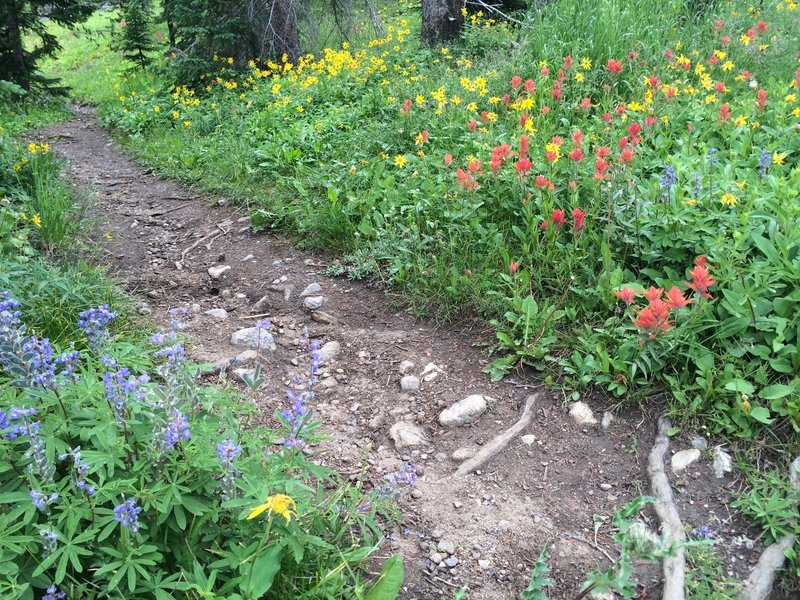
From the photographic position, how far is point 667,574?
2.32 m

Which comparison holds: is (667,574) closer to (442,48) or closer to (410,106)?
(410,106)

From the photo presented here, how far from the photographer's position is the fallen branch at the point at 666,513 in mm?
2274

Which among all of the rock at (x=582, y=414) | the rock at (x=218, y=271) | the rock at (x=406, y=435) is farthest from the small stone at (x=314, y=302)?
the rock at (x=582, y=414)

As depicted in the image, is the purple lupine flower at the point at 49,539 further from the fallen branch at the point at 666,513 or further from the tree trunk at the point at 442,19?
the tree trunk at the point at 442,19

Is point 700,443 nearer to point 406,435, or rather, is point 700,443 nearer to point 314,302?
point 406,435

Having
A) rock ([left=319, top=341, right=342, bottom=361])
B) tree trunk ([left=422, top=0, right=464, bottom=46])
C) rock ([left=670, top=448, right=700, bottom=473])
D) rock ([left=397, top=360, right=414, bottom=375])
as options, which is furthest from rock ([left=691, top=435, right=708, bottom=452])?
tree trunk ([left=422, top=0, right=464, bottom=46])

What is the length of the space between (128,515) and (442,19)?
815 cm

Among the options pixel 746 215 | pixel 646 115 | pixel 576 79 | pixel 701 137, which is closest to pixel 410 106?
pixel 576 79

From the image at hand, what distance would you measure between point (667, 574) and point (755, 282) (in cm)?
155

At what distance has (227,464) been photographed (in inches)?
76.4

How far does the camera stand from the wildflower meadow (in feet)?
6.29

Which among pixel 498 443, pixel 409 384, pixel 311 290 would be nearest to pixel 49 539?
pixel 498 443

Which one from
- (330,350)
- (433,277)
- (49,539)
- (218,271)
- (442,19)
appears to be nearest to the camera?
(49,539)

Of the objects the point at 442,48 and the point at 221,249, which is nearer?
the point at 221,249
